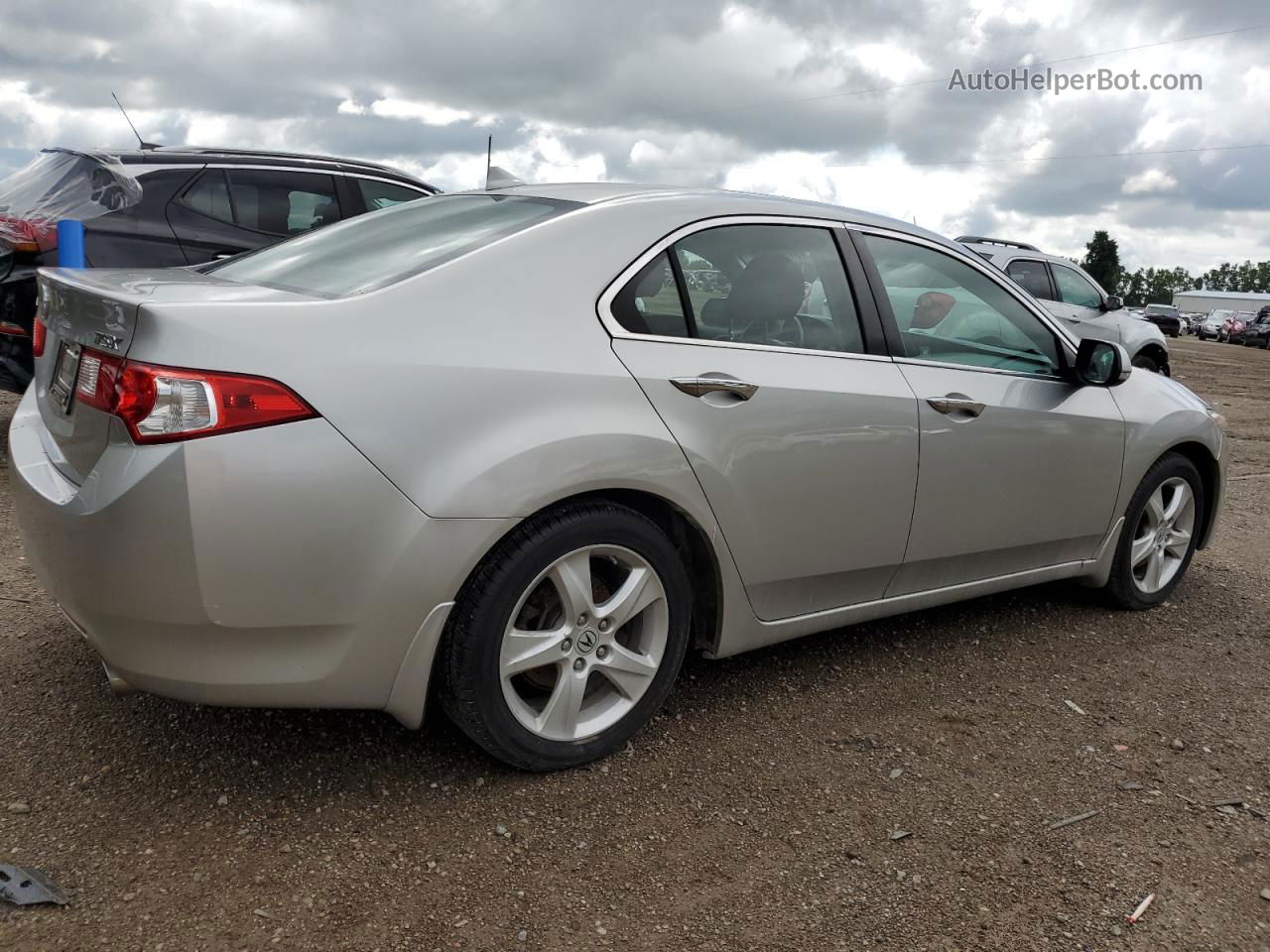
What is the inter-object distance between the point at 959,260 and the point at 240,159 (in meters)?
4.90

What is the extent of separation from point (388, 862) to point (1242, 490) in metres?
6.99

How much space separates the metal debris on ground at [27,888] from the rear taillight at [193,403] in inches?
38.0

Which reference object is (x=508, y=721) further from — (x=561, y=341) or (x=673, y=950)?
(x=561, y=341)

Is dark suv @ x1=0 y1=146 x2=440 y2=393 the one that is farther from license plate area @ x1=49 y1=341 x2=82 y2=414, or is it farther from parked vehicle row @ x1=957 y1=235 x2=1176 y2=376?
parked vehicle row @ x1=957 y1=235 x2=1176 y2=376

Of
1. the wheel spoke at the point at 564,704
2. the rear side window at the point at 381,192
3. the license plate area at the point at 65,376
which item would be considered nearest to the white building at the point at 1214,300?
the rear side window at the point at 381,192

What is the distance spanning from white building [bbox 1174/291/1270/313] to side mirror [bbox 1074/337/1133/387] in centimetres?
9937

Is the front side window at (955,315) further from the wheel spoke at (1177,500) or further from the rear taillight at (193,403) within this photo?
the rear taillight at (193,403)

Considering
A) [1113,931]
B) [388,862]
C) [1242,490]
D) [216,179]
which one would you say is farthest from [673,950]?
[1242,490]

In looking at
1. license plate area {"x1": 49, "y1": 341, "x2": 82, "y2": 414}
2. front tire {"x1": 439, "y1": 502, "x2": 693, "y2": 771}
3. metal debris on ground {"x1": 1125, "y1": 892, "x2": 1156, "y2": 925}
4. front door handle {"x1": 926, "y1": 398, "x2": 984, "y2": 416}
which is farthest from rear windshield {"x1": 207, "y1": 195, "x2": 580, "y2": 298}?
metal debris on ground {"x1": 1125, "y1": 892, "x2": 1156, "y2": 925}

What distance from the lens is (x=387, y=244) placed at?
3.04 metres

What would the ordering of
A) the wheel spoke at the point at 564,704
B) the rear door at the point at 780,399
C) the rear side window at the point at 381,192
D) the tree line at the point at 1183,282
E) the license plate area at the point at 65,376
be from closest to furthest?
the license plate area at the point at 65,376 → the wheel spoke at the point at 564,704 → the rear door at the point at 780,399 → the rear side window at the point at 381,192 → the tree line at the point at 1183,282

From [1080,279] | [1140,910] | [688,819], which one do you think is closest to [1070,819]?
[1140,910]

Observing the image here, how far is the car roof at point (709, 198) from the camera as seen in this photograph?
3.11m

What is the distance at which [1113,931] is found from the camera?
2.38 meters
